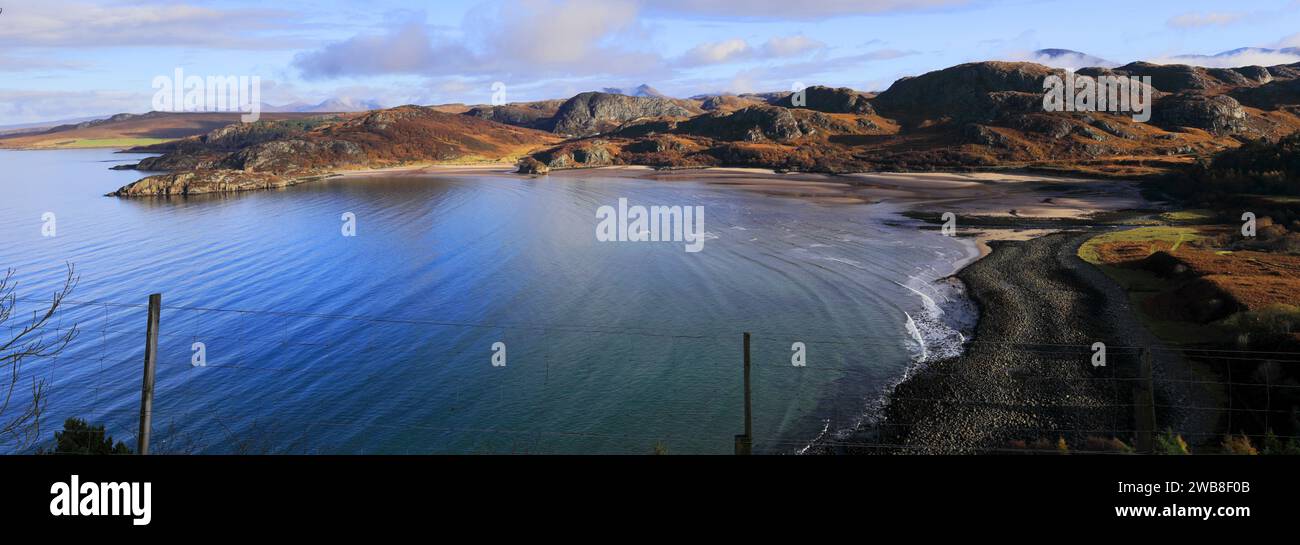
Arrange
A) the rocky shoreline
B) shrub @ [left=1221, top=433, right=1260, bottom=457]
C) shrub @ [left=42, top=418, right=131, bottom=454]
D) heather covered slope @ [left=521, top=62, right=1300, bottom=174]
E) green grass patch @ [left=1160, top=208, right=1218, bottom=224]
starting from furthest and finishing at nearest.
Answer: heather covered slope @ [left=521, top=62, right=1300, bottom=174] → green grass patch @ [left=1160, top=208, right=1218, bottom=224] → the rocky shoreline → shrub @ [left=1221, top=433, right=1260, bottom=457] → shrub @ [left=42, top=418, right=131, bottom=454]

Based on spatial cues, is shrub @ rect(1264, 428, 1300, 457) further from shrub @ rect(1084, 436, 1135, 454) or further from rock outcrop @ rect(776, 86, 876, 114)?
rock outcrop @ rect(776, 86, 876, 114)

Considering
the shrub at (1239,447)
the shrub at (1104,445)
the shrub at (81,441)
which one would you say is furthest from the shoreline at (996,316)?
the shrub at (81,441)

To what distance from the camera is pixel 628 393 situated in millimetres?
27203

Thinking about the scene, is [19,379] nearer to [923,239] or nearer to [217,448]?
[217,448]

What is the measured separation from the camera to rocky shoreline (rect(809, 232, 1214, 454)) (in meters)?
21.9

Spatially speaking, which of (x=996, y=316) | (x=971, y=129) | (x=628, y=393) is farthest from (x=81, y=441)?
(x=971, y=129)

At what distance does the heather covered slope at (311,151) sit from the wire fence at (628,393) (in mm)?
89996

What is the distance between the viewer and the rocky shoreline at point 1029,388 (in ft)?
71.9

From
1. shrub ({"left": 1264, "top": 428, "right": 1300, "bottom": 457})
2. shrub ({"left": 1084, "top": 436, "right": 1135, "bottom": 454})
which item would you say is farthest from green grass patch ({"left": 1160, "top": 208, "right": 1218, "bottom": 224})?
shrub ({"left": 1264, "top": 428, "right": 1300, "bottom": 457})

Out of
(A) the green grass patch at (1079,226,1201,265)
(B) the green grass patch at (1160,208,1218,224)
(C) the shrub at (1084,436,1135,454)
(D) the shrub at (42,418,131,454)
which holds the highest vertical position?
(B) the green grass patch at (1160,208,1218,224)

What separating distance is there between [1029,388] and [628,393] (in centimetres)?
1409

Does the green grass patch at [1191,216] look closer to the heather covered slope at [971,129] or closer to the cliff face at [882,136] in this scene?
the cliff face at [882,136]

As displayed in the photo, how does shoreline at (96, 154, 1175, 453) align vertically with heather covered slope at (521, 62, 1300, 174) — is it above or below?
below

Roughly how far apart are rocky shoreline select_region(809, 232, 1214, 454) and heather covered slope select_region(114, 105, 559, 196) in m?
109
